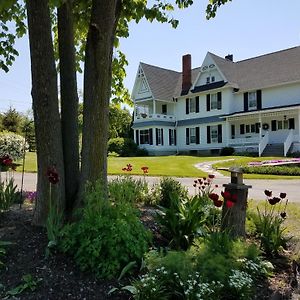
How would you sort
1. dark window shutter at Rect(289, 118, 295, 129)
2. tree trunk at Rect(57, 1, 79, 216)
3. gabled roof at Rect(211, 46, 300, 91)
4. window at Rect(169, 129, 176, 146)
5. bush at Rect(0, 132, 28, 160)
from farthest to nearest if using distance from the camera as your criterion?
window at Rect(169, 129, 176, 146), gabled roof at Rect(211, 46, 300, 91), dark window shutter at Rect(289, 118, 295, 129), bush at Rect(0, 132, 28, 160), tree trunk at Rect(57, 1, 79, 216)

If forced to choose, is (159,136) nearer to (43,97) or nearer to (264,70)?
(264,70)

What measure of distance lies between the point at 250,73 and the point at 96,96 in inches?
1387

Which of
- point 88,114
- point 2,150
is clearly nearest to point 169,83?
point 2,150

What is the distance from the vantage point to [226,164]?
24797mm

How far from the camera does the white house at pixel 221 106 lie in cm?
3372

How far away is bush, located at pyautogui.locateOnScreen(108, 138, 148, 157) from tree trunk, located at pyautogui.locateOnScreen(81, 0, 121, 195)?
33724 millimetres

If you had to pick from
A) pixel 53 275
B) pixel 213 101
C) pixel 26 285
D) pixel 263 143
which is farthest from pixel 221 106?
pixel 26 285

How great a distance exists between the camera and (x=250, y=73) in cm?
3816

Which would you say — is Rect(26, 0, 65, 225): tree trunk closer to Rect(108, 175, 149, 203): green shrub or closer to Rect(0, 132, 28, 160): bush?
Rect(108, 175, 149, 203): green shrub

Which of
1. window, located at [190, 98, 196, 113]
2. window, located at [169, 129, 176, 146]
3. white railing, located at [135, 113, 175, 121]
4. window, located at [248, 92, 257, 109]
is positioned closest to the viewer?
window, located at [248, 92, 257, 109]

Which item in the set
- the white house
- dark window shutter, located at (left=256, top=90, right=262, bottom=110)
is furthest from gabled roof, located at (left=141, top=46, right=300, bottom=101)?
dark window shutter, located at (left=256, top=90, right=262, bottom=110)

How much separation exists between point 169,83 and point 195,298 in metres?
43.1

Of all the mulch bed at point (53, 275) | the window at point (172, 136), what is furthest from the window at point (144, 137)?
the mulch bed at point (53, 275)

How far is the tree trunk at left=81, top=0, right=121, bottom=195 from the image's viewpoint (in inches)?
213
